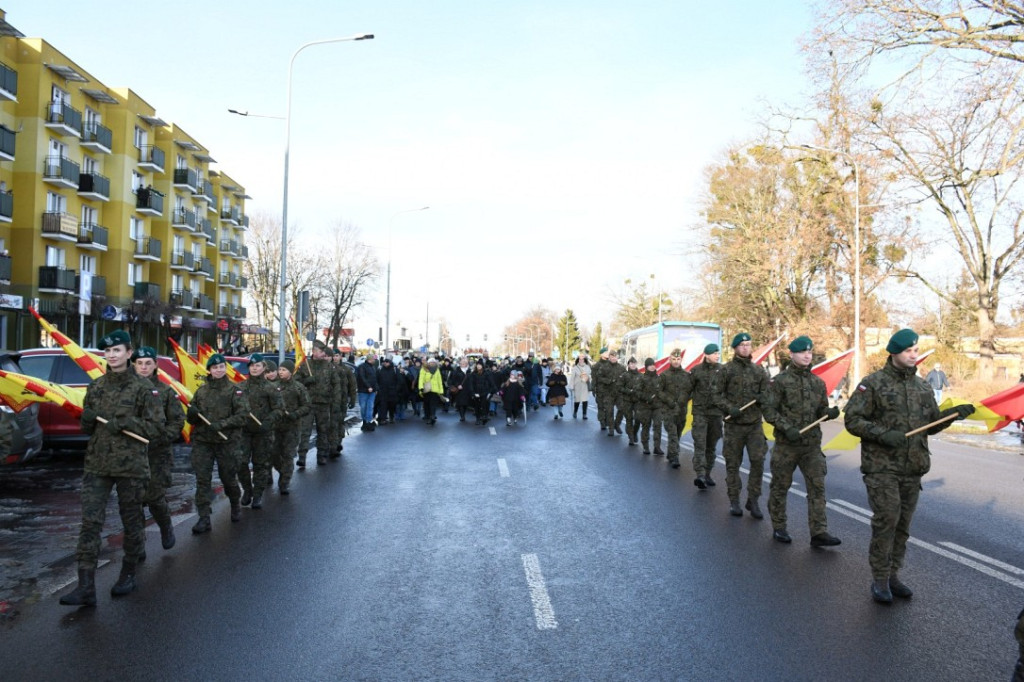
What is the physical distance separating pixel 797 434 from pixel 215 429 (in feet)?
18.4

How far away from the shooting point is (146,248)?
1972 inches

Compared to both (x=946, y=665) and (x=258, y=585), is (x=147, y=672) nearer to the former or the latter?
(x=258, y=585)

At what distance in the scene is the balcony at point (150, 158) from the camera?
49.6 metres

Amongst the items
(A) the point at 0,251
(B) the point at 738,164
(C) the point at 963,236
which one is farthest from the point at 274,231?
Result: (C) the point at 963,236

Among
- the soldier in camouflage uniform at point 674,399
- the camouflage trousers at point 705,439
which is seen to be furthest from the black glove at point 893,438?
the soldier in camouflage uniform at point 674,399

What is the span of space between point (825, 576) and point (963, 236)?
27177mm

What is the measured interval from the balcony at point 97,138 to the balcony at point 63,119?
151 centimetres

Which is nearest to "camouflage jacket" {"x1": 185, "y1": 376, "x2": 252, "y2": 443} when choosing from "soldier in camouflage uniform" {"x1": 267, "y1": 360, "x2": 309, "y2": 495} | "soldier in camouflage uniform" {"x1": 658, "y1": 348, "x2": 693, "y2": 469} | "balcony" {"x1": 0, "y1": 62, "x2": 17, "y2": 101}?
"soldier in camouflage uniform" {"x1": 267, "y1": 360, "x2": 309, "y2": 495}

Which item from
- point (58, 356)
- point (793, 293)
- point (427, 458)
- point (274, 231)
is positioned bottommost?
point (427, 458)

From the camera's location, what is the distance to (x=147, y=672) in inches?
172

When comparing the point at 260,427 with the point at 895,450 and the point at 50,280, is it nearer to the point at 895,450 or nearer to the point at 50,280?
the point at 895,450

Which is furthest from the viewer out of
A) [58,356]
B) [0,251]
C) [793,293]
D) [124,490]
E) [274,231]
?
[274,231]

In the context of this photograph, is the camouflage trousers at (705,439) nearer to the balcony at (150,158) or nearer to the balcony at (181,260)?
the balcony at (150,158)

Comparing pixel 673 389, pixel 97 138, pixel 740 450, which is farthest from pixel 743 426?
pixel 97 138
